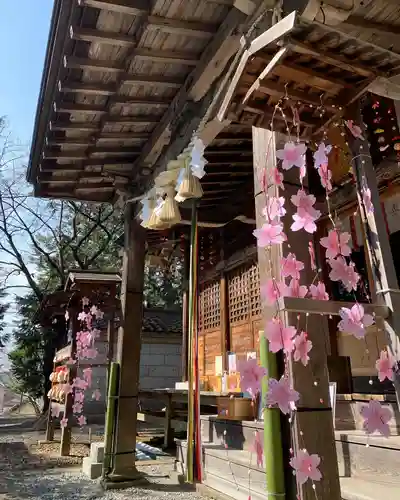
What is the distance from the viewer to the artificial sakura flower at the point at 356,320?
187 cm

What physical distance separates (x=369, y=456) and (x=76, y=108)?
176 inches

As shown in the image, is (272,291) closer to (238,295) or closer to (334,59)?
(334,59)

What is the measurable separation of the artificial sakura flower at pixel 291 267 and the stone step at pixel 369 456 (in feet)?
5.29

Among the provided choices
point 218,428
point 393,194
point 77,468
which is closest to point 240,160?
point 393,194

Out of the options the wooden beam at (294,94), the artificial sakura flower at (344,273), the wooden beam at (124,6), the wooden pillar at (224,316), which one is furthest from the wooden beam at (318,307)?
the wooden pillar at (224,316)

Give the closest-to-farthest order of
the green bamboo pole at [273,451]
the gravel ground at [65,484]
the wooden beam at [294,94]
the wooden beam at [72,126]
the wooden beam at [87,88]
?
1. the green bamboo pole at [273,451]
2. the wooden beam at [294,94]
3. the wooden beam at [87,88]
4. the wooden beam at [72,126]
5. the gravel ground at [65,484]

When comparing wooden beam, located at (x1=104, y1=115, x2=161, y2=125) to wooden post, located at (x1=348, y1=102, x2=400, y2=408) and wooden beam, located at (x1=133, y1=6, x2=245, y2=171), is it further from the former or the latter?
wooden post, located at (x1=348, y1=102, x2=400, y2=408)

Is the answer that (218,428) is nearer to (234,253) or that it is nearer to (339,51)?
(234,253)

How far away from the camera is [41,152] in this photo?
5.45m

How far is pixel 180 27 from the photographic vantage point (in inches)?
144

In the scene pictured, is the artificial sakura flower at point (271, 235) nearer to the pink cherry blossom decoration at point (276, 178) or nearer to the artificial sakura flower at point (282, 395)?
the pink cherry blossom decoration at point (276, 178)

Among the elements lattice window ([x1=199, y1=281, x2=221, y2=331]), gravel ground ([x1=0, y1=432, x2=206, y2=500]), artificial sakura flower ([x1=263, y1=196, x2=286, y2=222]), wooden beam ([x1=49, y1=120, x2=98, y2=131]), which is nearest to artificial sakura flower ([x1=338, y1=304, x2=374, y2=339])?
artificial sakura flower ([x1=263, y1=196, x2=286, y2=222])

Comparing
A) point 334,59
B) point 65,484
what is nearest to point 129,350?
point 65,484

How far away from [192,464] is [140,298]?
9.16 feet
